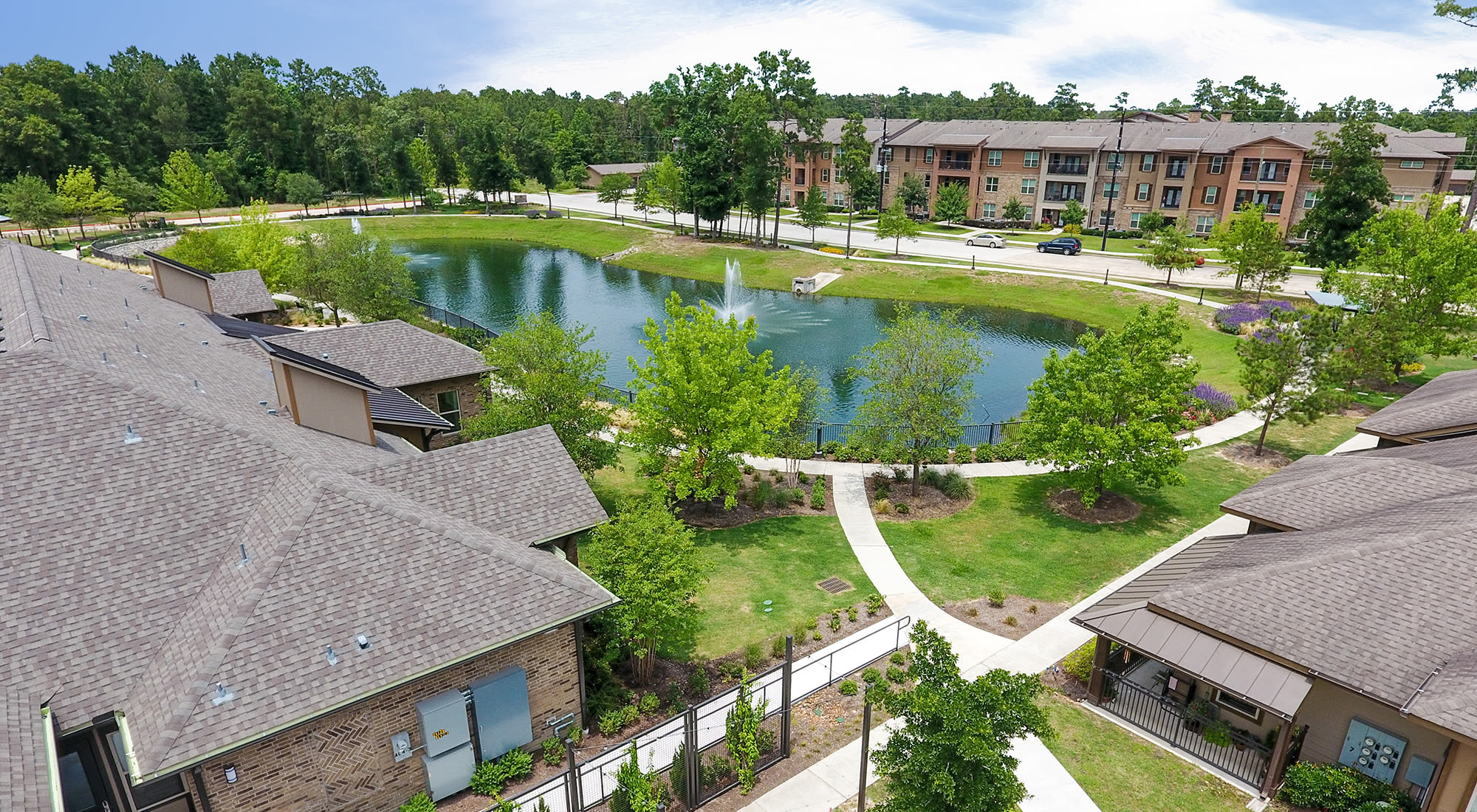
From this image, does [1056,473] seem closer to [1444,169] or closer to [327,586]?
[327,586]

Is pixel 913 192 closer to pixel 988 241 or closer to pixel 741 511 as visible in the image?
pixel 988 241

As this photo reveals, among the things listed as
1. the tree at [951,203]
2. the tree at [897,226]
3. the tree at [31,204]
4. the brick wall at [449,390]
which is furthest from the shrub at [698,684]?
the tree at [31,204]

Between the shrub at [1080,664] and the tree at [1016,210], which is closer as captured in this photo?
the shrub at [1080,664]

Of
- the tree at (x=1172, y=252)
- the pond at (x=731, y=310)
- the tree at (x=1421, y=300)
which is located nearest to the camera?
the tree at (x=1421, y=300)

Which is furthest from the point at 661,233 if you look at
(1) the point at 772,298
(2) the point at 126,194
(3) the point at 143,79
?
(3) the point at 143,79

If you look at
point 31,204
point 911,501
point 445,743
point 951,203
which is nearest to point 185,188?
point 31,204

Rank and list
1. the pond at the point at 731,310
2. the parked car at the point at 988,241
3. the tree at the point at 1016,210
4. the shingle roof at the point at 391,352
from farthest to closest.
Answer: the tree at the point at 1016,210 < the parked car at the point at 988,241 < the pond at the point at 731,310 < the shingle roof at the point at 391,352

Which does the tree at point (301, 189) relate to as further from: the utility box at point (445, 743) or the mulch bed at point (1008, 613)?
A: the mulch bed at point (1008, 613)
